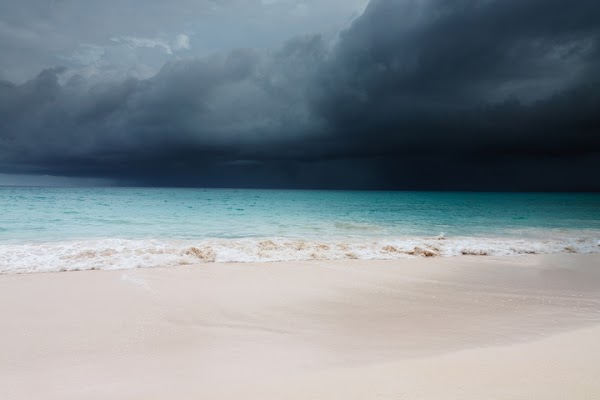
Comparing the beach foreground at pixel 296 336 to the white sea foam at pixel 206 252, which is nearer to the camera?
the beach foreground at pixel 296 336

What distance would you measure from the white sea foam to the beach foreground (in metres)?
1.23

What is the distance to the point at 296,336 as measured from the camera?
4.23 metres

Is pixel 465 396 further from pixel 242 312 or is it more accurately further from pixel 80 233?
pixel 80 233

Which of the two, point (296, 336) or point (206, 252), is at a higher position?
point (296, 336)

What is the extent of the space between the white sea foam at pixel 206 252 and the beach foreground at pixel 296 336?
1235 mm

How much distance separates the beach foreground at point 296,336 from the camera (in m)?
2.90

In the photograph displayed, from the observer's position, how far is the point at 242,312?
17.1 feet

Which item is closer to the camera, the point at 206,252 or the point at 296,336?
the point at 296,336

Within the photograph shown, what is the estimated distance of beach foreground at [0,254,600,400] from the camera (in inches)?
114

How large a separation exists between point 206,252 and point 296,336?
662 cm

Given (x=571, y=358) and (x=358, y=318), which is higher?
(x=571, y=358)

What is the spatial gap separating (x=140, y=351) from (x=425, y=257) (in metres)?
8.98

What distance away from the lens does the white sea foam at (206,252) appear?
349 inches

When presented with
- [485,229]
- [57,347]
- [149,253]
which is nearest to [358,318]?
[57,347]
